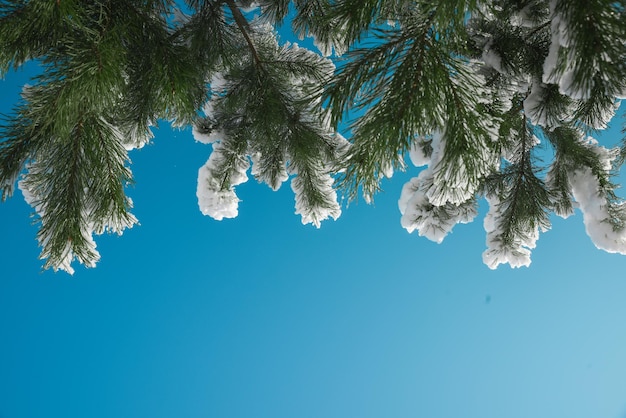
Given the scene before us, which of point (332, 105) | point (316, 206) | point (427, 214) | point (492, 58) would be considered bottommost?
point (332, 105)

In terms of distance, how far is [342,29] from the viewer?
1214mm

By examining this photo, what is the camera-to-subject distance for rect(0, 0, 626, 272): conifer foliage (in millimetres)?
945

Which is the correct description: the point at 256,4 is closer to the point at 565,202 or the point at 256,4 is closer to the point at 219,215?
the point at 219,215

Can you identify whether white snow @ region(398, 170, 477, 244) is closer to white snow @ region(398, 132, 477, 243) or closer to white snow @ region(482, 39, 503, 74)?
white snow @ region(398, 132, 477, 243)

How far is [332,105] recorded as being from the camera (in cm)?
110

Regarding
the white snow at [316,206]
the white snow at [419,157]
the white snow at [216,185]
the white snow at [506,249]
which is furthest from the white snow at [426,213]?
the white snow at [216,185]

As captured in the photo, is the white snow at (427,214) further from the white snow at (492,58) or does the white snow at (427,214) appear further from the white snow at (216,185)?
the white snow at (216,185)

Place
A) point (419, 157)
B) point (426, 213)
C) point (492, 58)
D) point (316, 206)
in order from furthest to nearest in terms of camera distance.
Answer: point (316, 206)
point (419, 157)
point (426, 213)
point (492, 58)

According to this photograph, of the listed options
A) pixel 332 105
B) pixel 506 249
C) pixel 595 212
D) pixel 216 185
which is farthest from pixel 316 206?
pixel 595 212

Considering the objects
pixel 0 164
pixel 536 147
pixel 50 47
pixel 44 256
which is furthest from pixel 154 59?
pixel 536 147

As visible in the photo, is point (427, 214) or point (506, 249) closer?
point (427, 214)

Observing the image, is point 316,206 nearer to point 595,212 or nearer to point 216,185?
point 216,185

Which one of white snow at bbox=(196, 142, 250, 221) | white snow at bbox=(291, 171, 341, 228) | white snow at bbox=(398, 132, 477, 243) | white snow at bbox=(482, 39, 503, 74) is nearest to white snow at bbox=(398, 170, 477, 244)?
white snow at bbox=(398, 132, 477, 243)

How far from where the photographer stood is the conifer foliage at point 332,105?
95 centimetres
